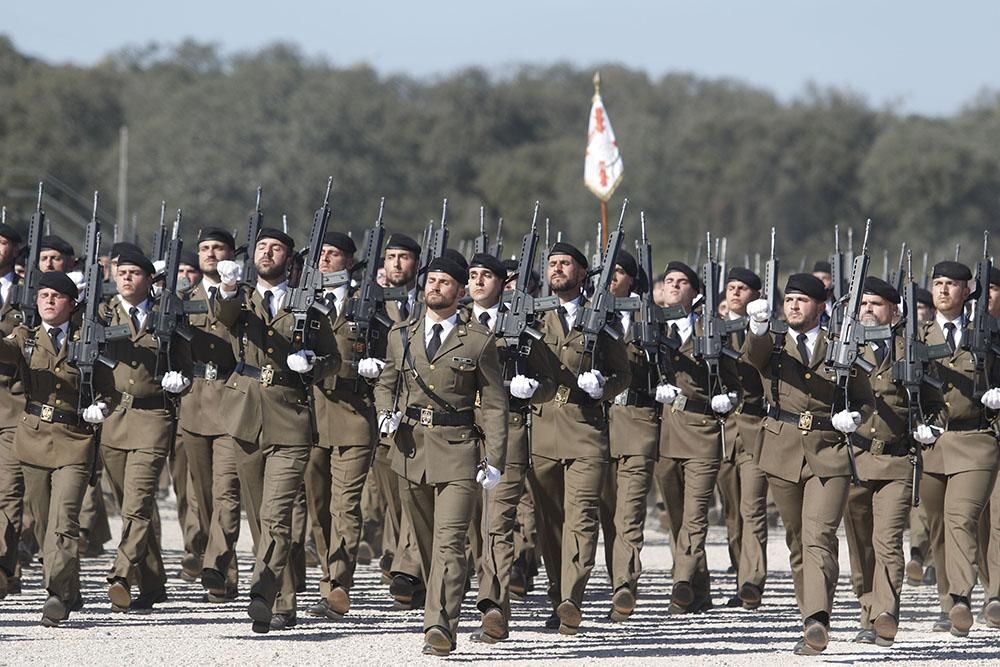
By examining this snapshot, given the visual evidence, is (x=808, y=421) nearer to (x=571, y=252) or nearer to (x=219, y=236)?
(x=571, y=252)

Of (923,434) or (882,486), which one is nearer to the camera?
(882,486)

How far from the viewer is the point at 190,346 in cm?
1148

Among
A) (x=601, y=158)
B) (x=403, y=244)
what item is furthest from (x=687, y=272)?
(x=601, y=158)

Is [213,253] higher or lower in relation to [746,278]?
higher

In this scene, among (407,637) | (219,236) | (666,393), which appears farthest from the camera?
(219,236)

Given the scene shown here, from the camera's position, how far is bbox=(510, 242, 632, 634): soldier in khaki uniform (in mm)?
10922

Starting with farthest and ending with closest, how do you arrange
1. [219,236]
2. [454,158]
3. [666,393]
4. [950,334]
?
[454,158] < [219,236] < [666,393] < [950,334]

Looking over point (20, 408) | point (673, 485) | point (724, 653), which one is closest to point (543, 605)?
point (673, 485)

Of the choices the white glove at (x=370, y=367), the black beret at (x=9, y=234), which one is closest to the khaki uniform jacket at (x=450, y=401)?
the white glove at (x=370, y=367)

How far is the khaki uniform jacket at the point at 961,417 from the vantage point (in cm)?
1140

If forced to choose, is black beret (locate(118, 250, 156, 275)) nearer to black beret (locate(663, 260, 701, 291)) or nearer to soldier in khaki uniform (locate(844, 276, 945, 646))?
black beret (locate(663, 260, 701, 291))

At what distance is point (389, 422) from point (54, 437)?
2.05m

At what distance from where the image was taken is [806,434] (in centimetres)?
Answer: 1059

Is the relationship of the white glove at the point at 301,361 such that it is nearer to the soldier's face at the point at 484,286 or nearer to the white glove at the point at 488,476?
the soldier's face at the point at 484,286
